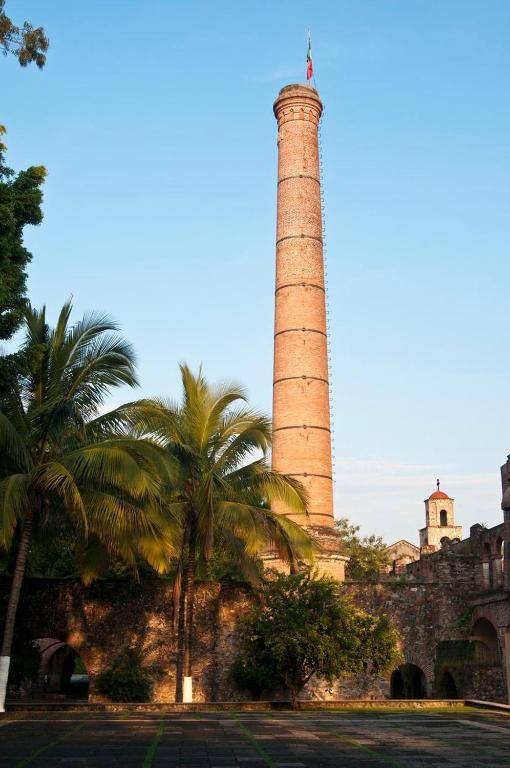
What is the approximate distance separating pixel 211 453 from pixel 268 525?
2.02 metres

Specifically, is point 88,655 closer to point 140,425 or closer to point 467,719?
point 140,425

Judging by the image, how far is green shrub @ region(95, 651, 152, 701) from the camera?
69.6 ft

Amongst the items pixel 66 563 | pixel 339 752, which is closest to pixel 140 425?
pixel 339 752

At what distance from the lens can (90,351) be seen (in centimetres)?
1673

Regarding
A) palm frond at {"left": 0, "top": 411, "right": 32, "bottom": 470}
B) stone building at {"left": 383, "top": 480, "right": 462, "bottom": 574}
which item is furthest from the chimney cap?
stone building at {"left": 383, "top": 480, "right": 462, "bottom": 574}

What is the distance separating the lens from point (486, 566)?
25578 millimetres

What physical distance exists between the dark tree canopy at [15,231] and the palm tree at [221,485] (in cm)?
447

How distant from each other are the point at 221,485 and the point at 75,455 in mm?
4440

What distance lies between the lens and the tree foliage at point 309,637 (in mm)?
19328

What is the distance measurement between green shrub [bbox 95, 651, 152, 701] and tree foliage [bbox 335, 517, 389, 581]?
20.8 meters

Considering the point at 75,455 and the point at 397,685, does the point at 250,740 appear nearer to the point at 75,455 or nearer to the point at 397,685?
the point at 75,455

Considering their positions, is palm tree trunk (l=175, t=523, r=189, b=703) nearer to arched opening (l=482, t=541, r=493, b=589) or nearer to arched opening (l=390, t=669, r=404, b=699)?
arched opening (l=482, t=541, r=493, b=589)

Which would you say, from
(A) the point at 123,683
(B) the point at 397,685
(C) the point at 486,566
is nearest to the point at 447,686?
(C) the point at 486,566

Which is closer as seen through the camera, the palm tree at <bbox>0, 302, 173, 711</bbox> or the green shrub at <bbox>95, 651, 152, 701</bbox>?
the palm tree at <bbox>0, 302, 173, 711</bbox>
